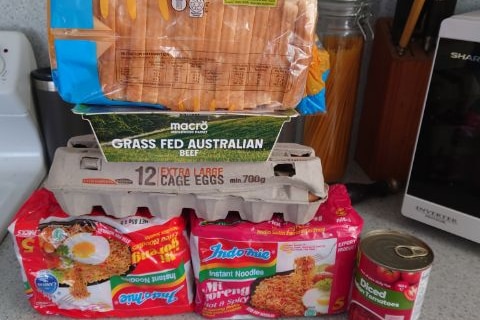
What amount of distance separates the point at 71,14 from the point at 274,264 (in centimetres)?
38

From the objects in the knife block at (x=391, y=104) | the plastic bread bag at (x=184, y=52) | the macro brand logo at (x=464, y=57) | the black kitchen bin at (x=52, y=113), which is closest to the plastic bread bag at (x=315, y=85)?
the plastic bread bag at (x=184, y=52)

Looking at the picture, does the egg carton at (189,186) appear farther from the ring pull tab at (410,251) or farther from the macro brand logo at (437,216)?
the macro brand logo at (437,216)

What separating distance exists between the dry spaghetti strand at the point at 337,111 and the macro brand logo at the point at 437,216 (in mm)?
194

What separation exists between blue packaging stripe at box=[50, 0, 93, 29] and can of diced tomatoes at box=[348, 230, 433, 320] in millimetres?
418

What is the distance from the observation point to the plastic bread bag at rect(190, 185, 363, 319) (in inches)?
23.6

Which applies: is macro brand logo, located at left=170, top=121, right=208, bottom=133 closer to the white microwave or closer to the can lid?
the can lid

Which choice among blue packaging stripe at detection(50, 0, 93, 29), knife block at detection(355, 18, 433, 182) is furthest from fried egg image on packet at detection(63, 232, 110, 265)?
knife block at detection(355, 18, 433, 182)

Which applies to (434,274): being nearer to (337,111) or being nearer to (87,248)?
(337,111)

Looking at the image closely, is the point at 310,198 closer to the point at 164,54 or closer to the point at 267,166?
the point at 267,166

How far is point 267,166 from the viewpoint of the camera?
0.59m

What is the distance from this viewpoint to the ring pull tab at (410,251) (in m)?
0.58

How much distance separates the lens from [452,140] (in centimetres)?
74

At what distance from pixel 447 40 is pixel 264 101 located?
0.33 m

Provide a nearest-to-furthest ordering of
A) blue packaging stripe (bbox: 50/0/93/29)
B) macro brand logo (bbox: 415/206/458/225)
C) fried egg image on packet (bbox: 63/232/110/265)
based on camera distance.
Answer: blue packaging stripe (bbox: 50/0/93/29)
fried egg image on packet (bbox: 63/232/110/265)
macro brand logo (bbox: 415/206/458/225)
